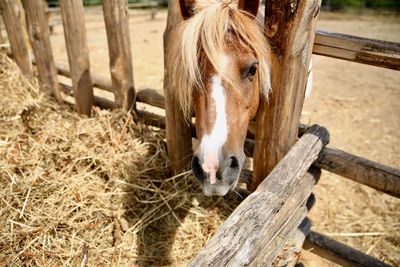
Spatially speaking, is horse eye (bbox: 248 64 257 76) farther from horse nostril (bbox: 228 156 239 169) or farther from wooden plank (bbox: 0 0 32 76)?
wooden plank (bbox: 0 0 32 76)

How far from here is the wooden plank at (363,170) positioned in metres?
1.94

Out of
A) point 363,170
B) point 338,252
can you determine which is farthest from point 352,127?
point 363,170

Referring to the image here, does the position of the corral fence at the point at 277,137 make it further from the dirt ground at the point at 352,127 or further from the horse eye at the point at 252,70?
the dirt ground at the point at 352,127

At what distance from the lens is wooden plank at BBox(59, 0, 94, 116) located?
284 cm

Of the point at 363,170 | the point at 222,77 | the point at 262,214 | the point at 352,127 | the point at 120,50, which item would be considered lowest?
the point at 352,127

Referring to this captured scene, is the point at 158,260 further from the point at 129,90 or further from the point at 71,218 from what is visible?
the point at 129,90

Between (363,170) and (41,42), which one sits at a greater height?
(41,42)

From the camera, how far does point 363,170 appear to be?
6.68ft

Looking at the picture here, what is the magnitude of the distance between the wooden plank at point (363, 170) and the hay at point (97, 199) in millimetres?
846

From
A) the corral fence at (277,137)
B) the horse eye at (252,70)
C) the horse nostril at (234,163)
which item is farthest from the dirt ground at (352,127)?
the horse nostril at (234,163)

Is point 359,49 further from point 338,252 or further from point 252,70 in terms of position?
point 338,252

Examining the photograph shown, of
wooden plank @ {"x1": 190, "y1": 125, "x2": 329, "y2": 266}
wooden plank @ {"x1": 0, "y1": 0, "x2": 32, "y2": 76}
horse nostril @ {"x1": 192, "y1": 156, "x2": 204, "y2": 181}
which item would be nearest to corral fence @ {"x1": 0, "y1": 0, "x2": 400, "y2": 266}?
wooden plank @ {"x1": 190, "y1": 125, "x2": 329, "y2": 266}

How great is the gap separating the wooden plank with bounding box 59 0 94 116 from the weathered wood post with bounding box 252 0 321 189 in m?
1.97

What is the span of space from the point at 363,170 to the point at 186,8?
5.19 feet
